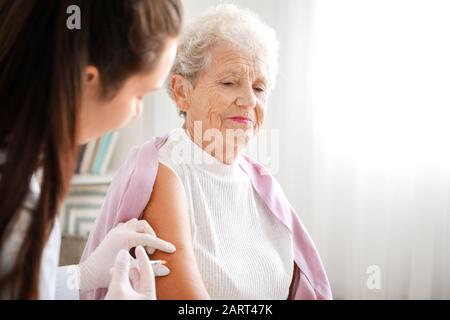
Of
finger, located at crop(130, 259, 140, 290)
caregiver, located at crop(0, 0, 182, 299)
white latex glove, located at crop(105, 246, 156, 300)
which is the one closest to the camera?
caregiver, located at crop(0, 0, 182, 299)

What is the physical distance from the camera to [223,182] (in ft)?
4.21

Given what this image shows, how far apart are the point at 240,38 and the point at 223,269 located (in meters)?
0.53

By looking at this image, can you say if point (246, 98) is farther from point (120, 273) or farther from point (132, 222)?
point (120, 273)

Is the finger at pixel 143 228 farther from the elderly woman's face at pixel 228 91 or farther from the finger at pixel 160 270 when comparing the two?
the elderly woman's face at pixel 228 91

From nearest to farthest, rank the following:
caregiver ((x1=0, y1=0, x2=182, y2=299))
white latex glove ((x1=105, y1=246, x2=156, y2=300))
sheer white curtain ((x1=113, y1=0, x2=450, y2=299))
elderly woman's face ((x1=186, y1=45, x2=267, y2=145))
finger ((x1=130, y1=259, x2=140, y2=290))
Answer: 1. caregiver ((x1=0, y1=0, x2=182, y2=299))
2. white latex glove ((x1=105, y1=246, x2=156, y2=300))
3. finger ((x1=130, y1=259, x2=140, y2=290))
4. elderly woman's face ((x1=186, y1=45, x2=267, y2=145))
5. sheer white curtain ((x1=113, y1=0, x2=450, y2=299))

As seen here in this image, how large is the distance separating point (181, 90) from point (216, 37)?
0.51ft

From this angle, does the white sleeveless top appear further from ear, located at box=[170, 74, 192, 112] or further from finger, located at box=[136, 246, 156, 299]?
finger, located at box=[136, 246, 156, 299]

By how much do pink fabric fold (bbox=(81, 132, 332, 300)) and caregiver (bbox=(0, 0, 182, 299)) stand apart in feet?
0.98

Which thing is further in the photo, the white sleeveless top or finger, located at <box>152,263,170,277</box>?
the white sleeveless top

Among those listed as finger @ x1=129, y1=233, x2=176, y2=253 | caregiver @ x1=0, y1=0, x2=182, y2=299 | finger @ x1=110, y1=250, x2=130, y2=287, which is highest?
caregiver @ x1=0, y1=0, x2=182, y2=299

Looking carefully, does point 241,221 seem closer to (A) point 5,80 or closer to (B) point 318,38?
(A) point 5,80

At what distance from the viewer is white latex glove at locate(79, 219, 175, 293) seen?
3.56ft

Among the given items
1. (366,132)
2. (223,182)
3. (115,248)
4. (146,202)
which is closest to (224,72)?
(223,182)

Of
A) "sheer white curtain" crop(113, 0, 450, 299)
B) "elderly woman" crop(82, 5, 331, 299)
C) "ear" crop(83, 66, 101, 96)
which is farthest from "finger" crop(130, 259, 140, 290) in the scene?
"sheer white curtain" crop(113, 0, 450, 299)
